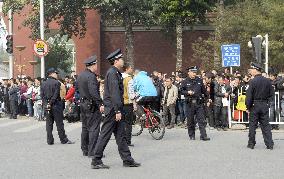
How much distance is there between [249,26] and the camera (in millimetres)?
33438

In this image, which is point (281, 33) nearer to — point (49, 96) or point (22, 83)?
point (22, 83)

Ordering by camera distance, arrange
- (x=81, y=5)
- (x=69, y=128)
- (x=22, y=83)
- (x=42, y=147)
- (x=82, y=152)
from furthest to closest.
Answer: (x=81, y=5), (x=22, y=83), (x=69, y=128), (x=42, y=147), (x=82, y=152)

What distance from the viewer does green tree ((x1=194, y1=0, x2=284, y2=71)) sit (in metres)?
32.4

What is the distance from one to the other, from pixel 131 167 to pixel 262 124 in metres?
Result: 3.87

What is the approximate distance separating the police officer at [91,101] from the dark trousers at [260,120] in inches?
138

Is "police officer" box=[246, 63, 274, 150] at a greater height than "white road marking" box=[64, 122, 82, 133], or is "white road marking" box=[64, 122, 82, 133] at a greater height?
"police officer" box=[246, 63, 274, 150]

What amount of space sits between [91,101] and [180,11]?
2399 cm

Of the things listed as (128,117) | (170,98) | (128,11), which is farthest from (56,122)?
(128,11)

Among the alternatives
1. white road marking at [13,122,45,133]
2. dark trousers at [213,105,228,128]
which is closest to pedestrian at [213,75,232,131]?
dark trousers at [213,105,228,128]

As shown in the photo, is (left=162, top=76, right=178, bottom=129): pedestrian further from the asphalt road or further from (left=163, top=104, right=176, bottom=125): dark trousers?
the asphalt road

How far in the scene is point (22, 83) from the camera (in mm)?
26109

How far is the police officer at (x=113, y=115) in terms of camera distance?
1018 cm

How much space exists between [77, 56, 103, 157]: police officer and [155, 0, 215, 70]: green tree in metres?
22.4

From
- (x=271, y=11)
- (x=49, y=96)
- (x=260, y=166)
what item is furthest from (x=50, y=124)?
(x=271, y=11)
